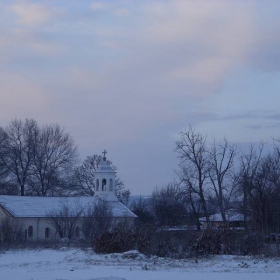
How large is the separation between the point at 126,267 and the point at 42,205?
37167 mm

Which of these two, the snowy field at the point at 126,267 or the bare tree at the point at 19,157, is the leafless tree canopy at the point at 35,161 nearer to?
the bare tree at the point at 19,157

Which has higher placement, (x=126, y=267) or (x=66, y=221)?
(x=66, y=221)

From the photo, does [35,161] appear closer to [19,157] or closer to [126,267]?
[19,157]

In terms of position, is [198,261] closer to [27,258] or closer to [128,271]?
[128,271]

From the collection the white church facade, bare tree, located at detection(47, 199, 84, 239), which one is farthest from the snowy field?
the white church facade

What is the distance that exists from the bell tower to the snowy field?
33565 mm

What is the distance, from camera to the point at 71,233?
5062 cm

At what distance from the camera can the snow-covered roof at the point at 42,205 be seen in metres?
58.1

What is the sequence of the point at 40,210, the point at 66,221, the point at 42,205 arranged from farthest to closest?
the point at 42,205, the point at 40,210, the point at 66,221

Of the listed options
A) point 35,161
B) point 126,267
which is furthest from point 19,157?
point 126,267

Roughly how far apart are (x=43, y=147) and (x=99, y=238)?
40.7m

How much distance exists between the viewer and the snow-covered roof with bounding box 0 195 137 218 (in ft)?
191

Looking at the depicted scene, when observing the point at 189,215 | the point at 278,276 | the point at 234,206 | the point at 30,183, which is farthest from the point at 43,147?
the point at 278,276

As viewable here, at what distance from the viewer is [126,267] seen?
24.2 m
